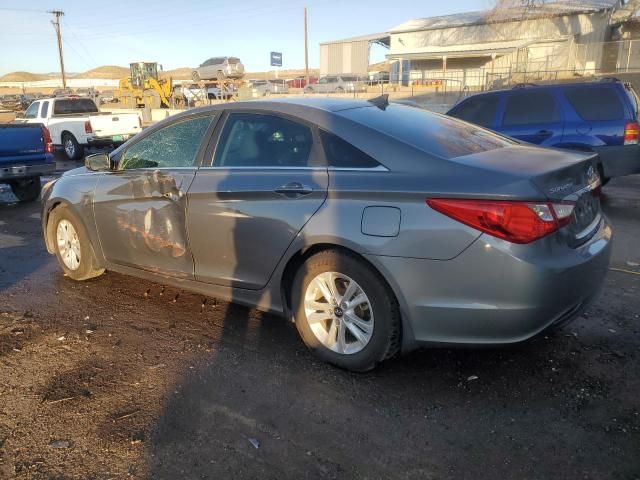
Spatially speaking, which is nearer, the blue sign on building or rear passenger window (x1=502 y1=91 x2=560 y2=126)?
rear passenger window (x1=502 y1=91 x2=560 y2=126)

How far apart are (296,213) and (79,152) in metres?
15.1

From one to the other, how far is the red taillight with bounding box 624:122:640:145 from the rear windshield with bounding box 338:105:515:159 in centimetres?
450

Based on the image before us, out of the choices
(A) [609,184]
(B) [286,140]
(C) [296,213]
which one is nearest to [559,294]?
(C) [296,213]

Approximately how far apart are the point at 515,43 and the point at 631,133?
1155 inches

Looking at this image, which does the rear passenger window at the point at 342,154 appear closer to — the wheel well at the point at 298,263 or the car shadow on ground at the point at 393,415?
the wheel well at the point at 298,263

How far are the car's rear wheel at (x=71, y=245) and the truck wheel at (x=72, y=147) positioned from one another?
1216 cm

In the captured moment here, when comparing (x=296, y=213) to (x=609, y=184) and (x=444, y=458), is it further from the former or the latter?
(x=609, y=184)

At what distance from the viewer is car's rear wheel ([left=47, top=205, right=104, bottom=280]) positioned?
16.5ft

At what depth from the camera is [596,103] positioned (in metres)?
7.77

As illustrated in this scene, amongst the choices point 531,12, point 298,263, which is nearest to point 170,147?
point 298,263

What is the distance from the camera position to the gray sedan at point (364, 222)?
2.82 meters

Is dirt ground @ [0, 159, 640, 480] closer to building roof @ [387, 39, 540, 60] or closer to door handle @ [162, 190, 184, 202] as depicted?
door handle @ [162, 190, 184, 202]

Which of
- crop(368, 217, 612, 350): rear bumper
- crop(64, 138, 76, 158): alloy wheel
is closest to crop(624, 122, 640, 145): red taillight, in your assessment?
crop(368, 217, 612, 350): rear bumper

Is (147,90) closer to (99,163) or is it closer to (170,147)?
(99,163)
